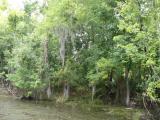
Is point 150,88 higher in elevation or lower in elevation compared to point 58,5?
lower

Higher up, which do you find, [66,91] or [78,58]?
[78,58]

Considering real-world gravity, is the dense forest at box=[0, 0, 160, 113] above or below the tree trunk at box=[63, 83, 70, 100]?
above

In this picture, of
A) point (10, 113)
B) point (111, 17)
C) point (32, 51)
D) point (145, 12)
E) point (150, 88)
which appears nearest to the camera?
point (150, 88)

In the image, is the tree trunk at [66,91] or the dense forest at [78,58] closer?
the dense forest at [78,58]

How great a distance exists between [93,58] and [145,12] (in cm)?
853

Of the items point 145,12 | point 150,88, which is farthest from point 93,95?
point 150,88

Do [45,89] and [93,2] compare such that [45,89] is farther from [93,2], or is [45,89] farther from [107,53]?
[93,2]

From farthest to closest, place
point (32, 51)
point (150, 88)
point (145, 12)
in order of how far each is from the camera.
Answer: point (32, 51) < point (145, 12) < point (150, 88)

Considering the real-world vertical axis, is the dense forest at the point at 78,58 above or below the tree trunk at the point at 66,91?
above

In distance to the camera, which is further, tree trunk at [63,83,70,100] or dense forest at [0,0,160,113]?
tree trunk at [63,83,70,100]

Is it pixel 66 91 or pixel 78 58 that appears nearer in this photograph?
pixel 66 91

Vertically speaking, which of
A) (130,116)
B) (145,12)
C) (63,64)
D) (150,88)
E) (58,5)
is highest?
(58,5)

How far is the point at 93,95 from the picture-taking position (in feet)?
96.6

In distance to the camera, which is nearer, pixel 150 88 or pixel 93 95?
pixel 150 88
